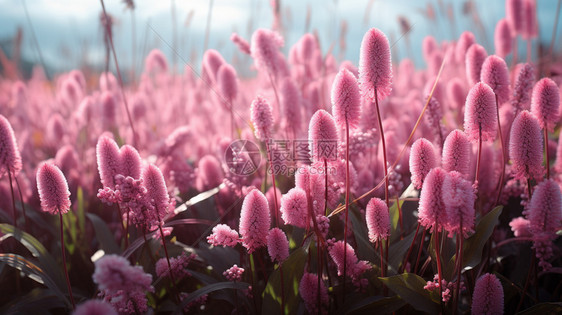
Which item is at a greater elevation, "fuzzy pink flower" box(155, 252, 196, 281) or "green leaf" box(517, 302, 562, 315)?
"fuzzy pink flower" box(155, 252, 196, 281)

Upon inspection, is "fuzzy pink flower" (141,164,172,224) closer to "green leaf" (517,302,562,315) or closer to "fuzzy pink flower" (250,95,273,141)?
"fuzzy pink flower" (250,95,273,141)

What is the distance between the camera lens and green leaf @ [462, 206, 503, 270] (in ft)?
3.93

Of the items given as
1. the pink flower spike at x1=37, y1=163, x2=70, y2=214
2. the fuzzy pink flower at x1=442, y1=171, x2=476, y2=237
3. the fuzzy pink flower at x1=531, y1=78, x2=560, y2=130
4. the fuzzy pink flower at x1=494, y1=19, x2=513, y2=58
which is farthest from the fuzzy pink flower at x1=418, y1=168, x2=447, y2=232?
the fuzzy pink flower at x1=494, y1=19, x2=513, y2=58

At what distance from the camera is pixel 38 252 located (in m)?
1.44

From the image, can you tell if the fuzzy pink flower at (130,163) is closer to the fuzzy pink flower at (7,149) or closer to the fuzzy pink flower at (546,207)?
the fuzzy pink flower at (7,149)

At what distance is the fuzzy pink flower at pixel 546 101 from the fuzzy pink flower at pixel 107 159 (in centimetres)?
126

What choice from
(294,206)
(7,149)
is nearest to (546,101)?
(294,206)

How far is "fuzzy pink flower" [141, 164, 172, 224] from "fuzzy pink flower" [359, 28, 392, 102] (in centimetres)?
58

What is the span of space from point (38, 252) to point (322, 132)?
1.08 metres

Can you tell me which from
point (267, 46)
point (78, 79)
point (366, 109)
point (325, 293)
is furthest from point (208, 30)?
point (325, 293)

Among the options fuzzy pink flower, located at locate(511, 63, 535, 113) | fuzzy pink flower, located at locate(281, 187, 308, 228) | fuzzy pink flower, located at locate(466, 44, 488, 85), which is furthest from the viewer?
fuzzy pink flower, located at locate(466, 44, 488, 85)

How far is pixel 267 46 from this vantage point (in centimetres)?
183

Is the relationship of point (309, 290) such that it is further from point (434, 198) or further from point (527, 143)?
point (527, 143)

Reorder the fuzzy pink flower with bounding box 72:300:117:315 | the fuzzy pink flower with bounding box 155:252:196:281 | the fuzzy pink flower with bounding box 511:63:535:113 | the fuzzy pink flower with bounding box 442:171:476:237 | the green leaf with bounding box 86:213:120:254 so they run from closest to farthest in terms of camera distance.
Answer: the fuzzy pink flower with bounding box 72:300:117:315 < the fuzzy pink flower with bounding box 442:171:476:237 < the fuzzy pink flower with bounding box 155:252:196:281 < the fuzzy pink flower with bounding box 511:63:535:113 < the green leaf with bounding box 86:213:120:254
